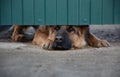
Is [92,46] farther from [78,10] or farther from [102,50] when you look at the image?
[78,10]

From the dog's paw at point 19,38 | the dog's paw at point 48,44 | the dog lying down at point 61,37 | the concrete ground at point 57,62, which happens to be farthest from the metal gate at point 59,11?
the dog's paw at point 19,38

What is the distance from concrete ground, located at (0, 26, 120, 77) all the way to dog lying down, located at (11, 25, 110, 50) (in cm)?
11

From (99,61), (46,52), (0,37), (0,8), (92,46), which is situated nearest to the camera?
(0,8)

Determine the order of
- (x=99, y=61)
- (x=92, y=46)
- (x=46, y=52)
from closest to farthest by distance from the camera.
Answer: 1. (x=99, y=61)
2. (x=46, y=52)
3. (x=92, y=46)

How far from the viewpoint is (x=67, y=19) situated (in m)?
1.48

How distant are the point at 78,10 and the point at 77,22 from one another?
0.05 m

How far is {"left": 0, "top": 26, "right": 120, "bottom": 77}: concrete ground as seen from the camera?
7.92ft

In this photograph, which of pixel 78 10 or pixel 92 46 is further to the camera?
pixel 92 46

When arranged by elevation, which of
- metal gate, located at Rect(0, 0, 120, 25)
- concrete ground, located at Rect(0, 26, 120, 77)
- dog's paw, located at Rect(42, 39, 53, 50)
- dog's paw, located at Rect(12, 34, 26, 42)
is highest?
metal gate, located at Rect(0, 0, 120, 25)

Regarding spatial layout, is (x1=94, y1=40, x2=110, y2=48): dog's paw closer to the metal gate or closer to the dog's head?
the dog's head

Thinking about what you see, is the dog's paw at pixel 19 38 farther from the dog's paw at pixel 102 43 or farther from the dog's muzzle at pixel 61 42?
the dog's paw at pixel 102 43

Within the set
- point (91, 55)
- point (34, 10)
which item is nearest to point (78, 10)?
point (34, 10)

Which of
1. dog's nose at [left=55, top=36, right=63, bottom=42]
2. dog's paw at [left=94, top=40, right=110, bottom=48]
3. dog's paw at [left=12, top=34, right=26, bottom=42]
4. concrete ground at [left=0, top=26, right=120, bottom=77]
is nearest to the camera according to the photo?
concrete ground at [left=0, top=26, right=120, bottom=77]

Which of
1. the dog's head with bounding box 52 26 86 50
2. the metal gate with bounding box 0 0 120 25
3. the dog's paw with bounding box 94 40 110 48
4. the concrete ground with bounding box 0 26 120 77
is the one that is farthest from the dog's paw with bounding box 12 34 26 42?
the metal gate with bounding box 0 0 120 25
